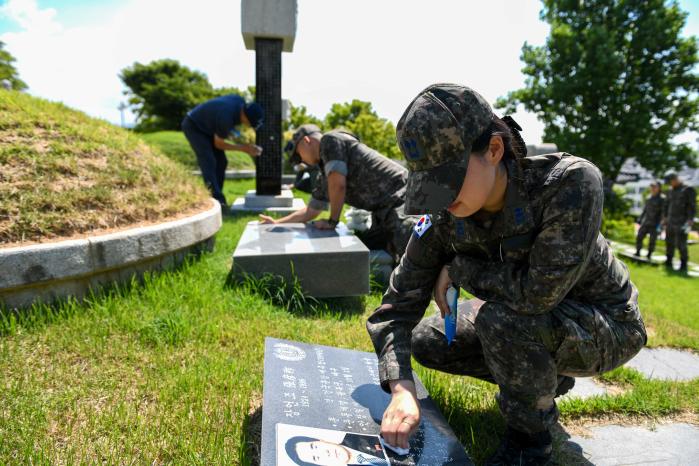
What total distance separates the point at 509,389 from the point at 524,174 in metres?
0.75

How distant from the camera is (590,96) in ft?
61.6

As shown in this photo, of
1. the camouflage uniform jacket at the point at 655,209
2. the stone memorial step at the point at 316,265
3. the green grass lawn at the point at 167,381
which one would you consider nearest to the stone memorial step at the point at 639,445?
the green grass lawn at the point at 167,381

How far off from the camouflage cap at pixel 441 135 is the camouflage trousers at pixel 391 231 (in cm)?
234

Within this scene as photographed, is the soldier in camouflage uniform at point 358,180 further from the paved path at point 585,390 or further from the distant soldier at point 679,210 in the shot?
the distant soldier at point 679,210

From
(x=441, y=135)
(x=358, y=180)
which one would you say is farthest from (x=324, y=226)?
(x=441, y=135)

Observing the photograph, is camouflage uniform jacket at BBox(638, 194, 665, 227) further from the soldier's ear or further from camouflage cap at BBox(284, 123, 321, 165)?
the soldier's ear

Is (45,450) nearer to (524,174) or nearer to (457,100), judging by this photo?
(457,100)

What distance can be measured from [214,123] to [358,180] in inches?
Answer: 130

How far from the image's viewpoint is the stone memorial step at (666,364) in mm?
2800

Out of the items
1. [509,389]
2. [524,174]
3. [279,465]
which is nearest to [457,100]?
[524,174]

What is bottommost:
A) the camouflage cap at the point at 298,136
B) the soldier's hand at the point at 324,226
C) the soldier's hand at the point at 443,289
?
the soldier's hand at the point at 324,226

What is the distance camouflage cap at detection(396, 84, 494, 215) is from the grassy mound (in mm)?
2369

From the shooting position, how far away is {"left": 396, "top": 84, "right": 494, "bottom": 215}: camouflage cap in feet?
4.59

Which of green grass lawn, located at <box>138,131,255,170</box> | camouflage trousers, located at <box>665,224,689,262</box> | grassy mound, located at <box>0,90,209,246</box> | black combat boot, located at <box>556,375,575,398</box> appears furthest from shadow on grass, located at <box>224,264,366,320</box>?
green grass lawn, located at <box>138,131,255,170</box>
